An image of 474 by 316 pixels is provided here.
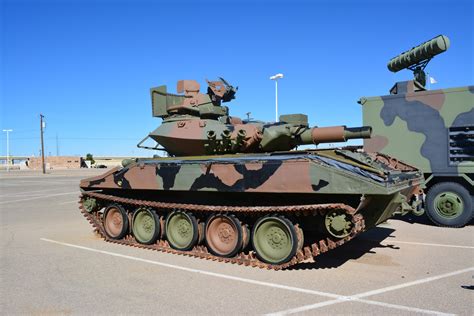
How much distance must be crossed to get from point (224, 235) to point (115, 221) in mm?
3312

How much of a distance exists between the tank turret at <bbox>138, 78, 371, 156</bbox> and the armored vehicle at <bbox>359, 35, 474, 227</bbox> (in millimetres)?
5058

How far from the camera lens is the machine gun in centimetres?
1394

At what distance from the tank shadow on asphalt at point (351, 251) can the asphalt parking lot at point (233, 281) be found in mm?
19

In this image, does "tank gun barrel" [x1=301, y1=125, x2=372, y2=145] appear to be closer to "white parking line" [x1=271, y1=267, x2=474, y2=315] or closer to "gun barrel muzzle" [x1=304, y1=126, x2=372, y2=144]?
"gun barrel muzzle" [x1=304, y1=126, x2=372, y2=144]

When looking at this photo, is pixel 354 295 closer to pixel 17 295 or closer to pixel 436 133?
pixel 17 295

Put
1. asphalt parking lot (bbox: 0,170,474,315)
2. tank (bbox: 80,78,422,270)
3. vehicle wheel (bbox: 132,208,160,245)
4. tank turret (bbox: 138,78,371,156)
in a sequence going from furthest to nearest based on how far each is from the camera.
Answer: vehicle wheel (bbox: 132,208,160,245) → tank turret (bbox: 138,78,371,156) → tank (bbox: 80,78,422,270) → asphalt parking lot (bbox: 0,170,474,315)

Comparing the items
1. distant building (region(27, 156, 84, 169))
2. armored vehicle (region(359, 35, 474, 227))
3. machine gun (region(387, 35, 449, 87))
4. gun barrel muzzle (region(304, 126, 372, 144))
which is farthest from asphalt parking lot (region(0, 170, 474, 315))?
distant building (region(27, 156, 84, 169))

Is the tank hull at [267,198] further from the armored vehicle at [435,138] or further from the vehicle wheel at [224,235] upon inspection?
the armored vehicle at [435,138]

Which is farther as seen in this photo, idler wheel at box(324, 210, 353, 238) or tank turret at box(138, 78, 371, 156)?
tank turret at box(138, 78, 371, 156)

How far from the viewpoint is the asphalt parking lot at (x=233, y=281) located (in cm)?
538

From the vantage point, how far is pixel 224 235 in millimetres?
8328

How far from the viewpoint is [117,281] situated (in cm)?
657

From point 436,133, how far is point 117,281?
31.8ft

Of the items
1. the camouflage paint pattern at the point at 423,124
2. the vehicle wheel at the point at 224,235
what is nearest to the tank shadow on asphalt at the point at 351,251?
the vehicle wheel at the point at 224,235
